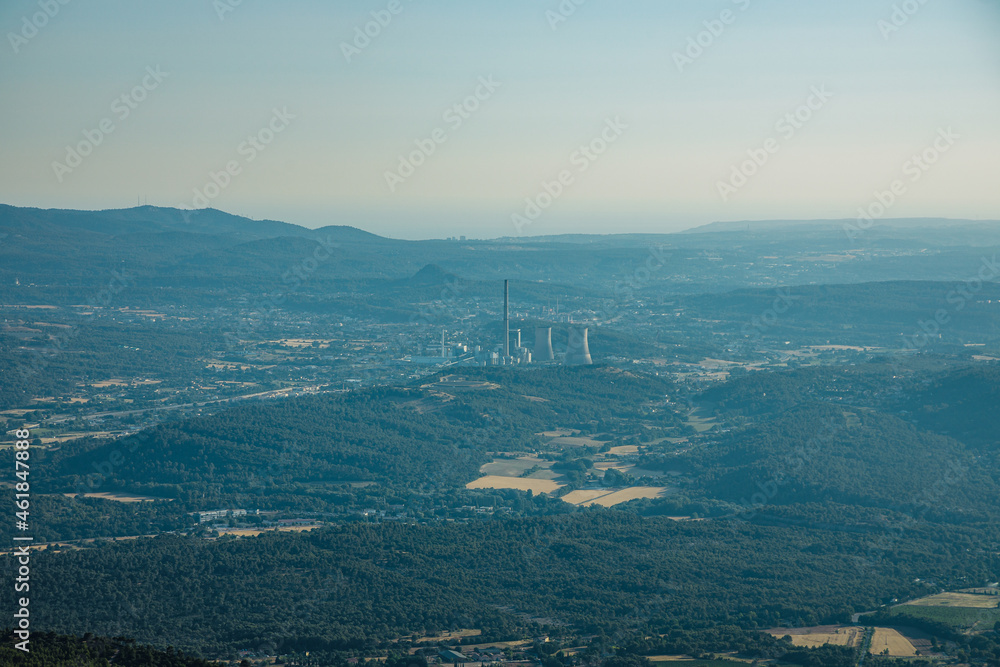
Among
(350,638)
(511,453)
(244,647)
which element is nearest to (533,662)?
(350,638)

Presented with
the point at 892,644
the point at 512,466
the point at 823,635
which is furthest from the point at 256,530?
the point at 892,644

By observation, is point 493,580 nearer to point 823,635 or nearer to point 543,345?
point 823,635

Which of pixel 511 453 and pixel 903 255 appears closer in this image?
pixel 511 453

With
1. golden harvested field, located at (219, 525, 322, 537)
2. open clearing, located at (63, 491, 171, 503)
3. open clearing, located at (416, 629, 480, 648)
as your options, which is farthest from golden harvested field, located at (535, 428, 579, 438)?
open clearing, located at (416, 629, 480, 648)

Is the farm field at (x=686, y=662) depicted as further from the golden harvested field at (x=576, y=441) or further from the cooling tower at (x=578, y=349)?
the cooling tower at (x=578, y=349)

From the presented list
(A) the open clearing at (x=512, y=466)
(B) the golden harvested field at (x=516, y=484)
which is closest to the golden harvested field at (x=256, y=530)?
(B) the golden harvested field at (x=516, y=484)

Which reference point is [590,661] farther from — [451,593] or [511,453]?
[511,453]
